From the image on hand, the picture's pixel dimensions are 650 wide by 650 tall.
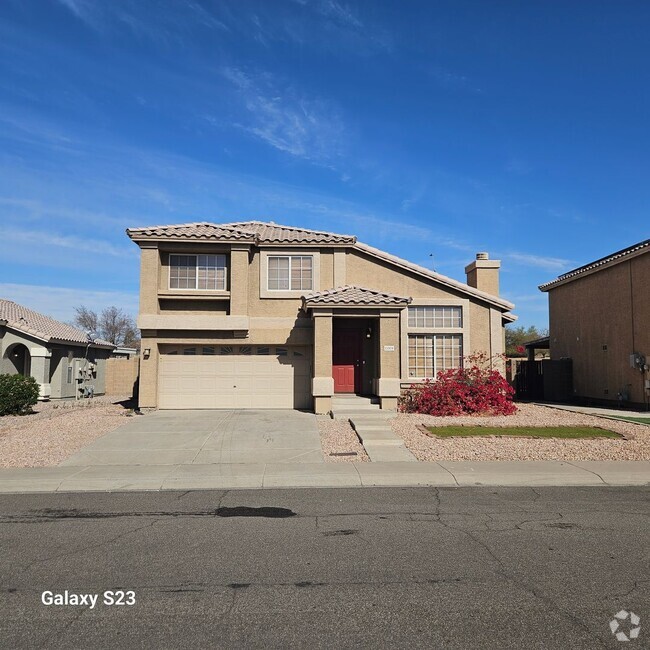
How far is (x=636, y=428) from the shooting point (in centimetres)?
1472

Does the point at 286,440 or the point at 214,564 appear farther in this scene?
the point at 286,440

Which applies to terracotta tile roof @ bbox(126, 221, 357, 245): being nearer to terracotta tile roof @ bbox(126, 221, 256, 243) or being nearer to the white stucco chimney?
terracotta tile roof @ bbox(126, 221, 256, 243)

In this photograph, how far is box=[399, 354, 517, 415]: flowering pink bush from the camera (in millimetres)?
17438

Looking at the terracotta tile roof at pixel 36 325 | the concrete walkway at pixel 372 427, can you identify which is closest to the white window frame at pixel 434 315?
the concrete walkway at pixel 372 427

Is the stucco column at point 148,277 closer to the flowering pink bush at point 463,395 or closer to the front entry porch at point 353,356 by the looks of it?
the front entry porch at point 353,356

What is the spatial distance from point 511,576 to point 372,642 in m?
1.86

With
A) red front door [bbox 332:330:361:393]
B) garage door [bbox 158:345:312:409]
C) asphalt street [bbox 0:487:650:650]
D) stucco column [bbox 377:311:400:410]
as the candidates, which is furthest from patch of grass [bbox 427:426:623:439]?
garage door [bbox 158:345:312:409]

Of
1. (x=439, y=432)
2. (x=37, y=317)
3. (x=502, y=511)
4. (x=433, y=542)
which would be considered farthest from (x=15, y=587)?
(x=37, y=317)

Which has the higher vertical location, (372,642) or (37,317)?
(37,317)

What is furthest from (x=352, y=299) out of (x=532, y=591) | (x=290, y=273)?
(x=532, y=591)

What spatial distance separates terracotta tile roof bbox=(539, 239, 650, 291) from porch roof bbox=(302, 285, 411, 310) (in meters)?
8.54

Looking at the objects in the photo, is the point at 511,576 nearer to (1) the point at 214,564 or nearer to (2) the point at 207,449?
(1) the point at 214,564

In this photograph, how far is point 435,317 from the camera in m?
20.1

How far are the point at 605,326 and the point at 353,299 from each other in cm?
1100
